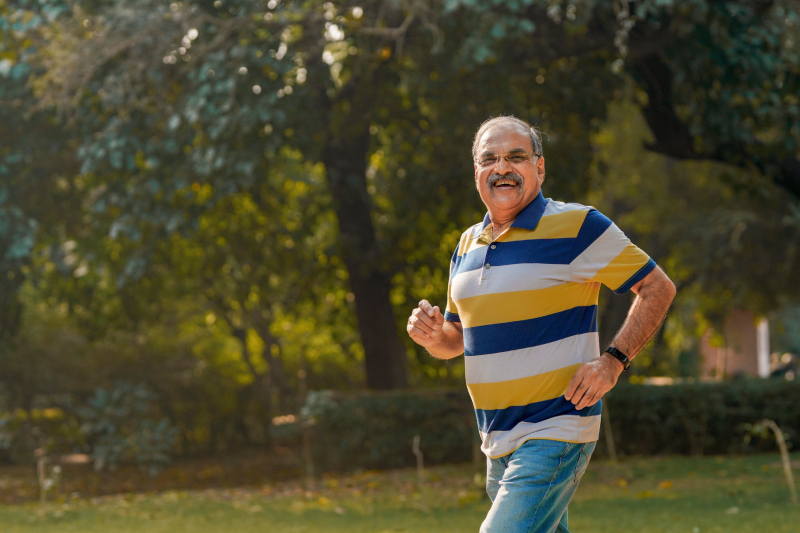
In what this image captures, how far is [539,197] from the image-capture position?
305cm

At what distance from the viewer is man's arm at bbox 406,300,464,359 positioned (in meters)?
3.15

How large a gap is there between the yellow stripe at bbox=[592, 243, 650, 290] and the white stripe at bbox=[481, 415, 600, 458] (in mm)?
466

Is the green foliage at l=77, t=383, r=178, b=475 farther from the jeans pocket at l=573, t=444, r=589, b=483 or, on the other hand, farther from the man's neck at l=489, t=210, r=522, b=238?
the jeans pocket at l=573, t=444, r=589, b=483

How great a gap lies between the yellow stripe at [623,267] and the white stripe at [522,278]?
126 millimetres

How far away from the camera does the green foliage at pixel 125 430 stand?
11898 mm

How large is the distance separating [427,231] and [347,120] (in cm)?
223

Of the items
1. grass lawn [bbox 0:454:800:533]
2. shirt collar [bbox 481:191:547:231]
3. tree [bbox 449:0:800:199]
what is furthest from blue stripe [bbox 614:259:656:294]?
tree [bbox 449:0:800:199]

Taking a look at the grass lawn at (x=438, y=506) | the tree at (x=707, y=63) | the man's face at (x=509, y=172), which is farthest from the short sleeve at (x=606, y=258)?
the tree at (x=707, y=63)

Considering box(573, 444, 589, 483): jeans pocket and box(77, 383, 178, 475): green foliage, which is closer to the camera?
box(573, 444, 589, 483): jeans pocket

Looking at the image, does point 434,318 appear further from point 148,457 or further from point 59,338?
point 59,338

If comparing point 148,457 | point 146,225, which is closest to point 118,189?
point 146,225

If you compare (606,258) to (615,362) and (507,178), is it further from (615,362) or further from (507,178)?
(507,178)

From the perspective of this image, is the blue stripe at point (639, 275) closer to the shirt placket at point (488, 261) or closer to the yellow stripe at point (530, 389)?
the yellow stripe at point (530, 389)

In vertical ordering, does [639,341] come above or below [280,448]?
above
